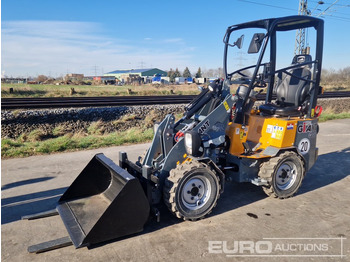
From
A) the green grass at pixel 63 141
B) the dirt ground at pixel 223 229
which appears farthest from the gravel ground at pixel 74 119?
the dirt ground at pixel 223 229

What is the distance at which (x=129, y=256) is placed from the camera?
3721 mm

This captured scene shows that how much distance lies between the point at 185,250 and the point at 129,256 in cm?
71

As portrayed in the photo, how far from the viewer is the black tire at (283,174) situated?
529cm

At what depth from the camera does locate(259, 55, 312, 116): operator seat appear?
19.2 feet

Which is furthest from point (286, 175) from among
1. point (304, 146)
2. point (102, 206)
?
point (102, 206)

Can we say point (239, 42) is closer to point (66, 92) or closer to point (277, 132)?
point (277, 132)

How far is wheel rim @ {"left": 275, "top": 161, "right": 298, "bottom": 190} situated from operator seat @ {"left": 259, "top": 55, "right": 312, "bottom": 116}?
38.8 inches

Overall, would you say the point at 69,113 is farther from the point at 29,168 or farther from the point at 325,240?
the point at 325,240

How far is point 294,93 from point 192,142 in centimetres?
271

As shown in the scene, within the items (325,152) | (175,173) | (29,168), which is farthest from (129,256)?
(325,152)

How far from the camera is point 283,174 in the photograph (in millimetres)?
5527

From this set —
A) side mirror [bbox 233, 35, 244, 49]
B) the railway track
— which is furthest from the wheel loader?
the railway track

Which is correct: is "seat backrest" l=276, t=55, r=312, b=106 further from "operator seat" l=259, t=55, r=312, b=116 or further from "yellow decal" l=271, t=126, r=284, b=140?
"yellow decal" l=271, t=126, r=284, b=140

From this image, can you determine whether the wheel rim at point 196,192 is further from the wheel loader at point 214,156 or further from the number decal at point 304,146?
the number decal at point 304,146
